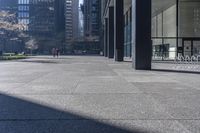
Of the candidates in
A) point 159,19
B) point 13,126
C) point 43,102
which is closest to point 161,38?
point 159,19

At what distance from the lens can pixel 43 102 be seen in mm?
10602

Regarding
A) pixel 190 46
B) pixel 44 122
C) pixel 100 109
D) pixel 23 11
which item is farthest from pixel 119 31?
pixel 23 11

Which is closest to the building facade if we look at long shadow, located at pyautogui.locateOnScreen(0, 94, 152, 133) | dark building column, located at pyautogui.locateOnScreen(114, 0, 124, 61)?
dark building column, located at pyautogui.locateOnScreen(114, 0, 124, 61)

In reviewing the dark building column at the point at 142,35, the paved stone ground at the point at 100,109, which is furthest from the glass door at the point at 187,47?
the paved stone ground at the point at 100,109

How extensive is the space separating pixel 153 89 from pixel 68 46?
132 meters

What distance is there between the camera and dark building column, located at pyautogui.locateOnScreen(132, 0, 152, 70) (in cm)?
2511

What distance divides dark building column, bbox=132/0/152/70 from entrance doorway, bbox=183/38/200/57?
19.9 metres

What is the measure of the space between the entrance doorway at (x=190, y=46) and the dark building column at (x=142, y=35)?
19.9 m

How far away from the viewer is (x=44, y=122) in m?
7.95

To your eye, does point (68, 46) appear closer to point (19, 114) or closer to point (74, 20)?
point (74, 20)

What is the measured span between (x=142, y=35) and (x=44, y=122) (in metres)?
17.9

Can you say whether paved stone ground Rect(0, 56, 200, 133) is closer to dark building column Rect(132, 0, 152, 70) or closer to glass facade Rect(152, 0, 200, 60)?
dark building column Rect(132, 0, 152, 70)

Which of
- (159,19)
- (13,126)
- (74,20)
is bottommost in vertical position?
(13,126)

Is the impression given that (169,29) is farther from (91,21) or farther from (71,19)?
(71,19)
